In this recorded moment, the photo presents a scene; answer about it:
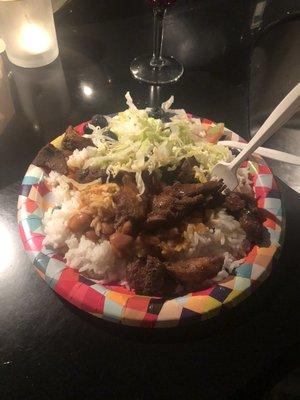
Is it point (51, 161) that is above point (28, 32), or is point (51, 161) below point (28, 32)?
below

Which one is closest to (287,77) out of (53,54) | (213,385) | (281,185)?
(281,185)

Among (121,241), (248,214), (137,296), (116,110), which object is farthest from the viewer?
(116,110)

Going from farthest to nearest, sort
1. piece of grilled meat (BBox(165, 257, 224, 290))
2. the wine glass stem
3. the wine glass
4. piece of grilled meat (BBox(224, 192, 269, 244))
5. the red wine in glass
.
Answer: the wine glass → the wine glass stem → the red wine in glass → piece of grilled meat (BBox(224, 192, 269, 244)) → piece of grilled meat (BBox(165, 257, 224, 290))

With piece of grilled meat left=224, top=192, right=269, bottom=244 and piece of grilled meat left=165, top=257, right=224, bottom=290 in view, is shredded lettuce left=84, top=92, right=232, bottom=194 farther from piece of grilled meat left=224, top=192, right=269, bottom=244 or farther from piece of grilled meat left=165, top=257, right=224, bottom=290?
piece of grilled meat left=165, top=257, right=224, bottom=290

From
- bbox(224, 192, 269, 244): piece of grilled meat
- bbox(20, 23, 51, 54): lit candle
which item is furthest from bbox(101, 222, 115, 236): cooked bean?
bbox(20, 23, 51, 54): lit candle

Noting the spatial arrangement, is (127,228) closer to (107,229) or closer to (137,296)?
(107,229)

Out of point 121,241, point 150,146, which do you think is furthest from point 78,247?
point 150,146
